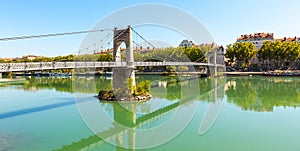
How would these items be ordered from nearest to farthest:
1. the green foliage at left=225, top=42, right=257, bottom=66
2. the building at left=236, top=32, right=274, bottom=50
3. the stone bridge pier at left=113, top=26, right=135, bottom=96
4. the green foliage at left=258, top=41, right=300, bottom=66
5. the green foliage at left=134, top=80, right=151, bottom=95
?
1. the stone bridge pier at left=113, top=26, right=135, bottom=96
2. the green foliage at left=134, top=80, right=151, bottom=95
3. the green foliage at left=258, top=41, right=300, bottom=66
4. the green foliage at left=225, top=42, right=257, bottom=66
5. the building at left=236, top=32, right=274, bottom=50

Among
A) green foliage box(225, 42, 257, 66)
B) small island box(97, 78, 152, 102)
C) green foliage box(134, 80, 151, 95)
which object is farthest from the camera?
green foliage box(225, 42, 257, 66)

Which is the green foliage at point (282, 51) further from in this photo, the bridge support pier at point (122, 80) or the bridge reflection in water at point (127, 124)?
the bridge support pier at point (122, 80)

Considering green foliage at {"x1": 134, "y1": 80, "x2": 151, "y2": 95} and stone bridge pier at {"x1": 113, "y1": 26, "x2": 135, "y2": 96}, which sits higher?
stone bridge pier at {"x1": 113, "y1": 26, "x2": 135, "y2": 96}

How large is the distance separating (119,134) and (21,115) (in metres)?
5.10

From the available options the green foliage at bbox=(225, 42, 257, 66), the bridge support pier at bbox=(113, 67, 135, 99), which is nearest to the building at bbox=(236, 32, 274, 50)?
the green foliage at bbox=(225, 42, 257, 66)

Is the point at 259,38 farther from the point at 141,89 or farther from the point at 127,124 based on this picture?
the point at 127,124

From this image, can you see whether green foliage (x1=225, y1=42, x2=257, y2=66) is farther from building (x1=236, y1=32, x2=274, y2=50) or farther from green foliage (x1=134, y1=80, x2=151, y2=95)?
green foliage (x1=134, y1=80, x2=151, y2=95)

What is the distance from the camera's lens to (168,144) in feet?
22.0

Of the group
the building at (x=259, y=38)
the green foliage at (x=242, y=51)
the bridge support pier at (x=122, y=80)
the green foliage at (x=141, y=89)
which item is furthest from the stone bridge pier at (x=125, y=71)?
the building at (x=259, y=38)

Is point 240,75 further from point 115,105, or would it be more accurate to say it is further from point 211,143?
point 211,143

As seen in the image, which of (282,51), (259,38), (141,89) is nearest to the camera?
(141,89)

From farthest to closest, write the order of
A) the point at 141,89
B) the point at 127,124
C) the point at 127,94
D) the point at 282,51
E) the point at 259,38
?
the point at 259,38 → the point at 282,51 → the point at 141,89 → the point at 127,94 → the point at 127,124

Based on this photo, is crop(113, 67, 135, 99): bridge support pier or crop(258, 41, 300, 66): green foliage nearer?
crop(113, 67, 135, 99): bridge support pier

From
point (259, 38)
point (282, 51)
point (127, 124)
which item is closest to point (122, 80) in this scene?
point (127, 124)
